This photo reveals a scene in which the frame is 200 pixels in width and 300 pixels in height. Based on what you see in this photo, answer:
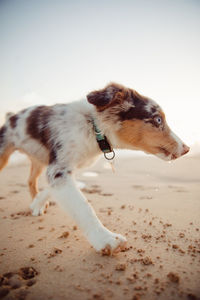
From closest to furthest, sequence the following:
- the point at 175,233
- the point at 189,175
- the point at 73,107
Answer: the point at 175,233
the point at 73,107
the point at 189,175

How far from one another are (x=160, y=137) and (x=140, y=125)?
1.16 ft

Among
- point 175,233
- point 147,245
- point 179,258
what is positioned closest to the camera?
point 179,258

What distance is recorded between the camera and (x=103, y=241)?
1951mm

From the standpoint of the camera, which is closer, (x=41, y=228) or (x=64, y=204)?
(x=64, y=204)

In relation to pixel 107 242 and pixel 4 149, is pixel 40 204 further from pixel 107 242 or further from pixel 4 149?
pixel 107 242

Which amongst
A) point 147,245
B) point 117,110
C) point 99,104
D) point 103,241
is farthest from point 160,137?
point 103,241

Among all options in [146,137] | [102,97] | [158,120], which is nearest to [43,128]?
[102,97]

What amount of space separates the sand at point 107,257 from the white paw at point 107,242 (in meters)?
0.07

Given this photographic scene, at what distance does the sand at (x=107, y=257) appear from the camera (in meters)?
1.44

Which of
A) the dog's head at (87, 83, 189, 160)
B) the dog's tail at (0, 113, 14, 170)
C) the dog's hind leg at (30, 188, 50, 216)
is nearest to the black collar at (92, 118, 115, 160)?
the dog's head at (87, 83, 189, 160)

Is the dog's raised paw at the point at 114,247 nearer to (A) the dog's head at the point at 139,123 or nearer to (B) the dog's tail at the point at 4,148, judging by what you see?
(A) the dog's head at the point at 139,123

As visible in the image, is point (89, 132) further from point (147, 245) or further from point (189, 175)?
point (189, 175)

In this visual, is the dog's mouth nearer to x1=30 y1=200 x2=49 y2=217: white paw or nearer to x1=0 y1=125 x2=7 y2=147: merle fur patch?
x1=30 y1=200 x2=49 y2=217: white paw

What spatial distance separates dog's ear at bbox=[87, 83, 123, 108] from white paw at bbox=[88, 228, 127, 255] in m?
1.52
